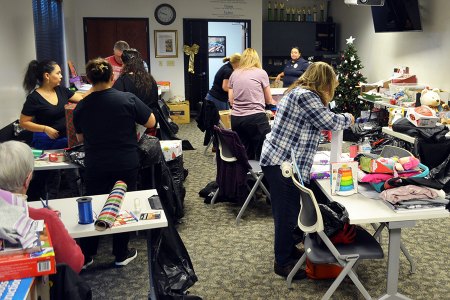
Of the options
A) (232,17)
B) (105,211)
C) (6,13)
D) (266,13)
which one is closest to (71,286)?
(105,211)

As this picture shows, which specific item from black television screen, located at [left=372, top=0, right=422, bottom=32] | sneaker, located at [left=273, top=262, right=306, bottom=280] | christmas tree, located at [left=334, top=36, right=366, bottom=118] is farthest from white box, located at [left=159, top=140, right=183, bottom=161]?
black television screen, located at [left=372, top=0, right=422, bottom=32]

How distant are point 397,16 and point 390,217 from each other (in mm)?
Answer: 5923

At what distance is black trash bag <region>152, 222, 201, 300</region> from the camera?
2588 millimetres

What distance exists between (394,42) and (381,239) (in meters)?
5.36

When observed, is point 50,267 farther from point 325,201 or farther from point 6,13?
point 6,13

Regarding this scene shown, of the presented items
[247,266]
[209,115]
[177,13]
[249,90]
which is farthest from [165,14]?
[247,266]

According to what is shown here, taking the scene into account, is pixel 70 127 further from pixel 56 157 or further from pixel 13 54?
pixel 13 54

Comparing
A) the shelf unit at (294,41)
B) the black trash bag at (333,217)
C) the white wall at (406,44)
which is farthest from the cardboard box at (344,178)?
the shelf unit at (294,41)

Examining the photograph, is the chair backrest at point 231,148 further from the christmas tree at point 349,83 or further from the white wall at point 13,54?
the christmas tree at point 349,83

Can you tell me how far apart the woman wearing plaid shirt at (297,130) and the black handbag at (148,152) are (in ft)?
2.99

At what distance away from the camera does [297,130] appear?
2848 mm

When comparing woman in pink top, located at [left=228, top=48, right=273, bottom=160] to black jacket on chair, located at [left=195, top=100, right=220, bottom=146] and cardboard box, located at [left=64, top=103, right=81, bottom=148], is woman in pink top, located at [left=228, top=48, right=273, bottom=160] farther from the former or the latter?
cardboard box, located at [left=64, top=103, right=81, bottom=148]

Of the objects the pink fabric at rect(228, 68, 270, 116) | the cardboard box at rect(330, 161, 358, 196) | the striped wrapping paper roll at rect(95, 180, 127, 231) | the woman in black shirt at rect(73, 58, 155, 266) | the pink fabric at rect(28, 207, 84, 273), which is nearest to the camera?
the pink fabric at rect(28, 207, 84, 273)

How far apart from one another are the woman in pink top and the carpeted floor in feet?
2.34
